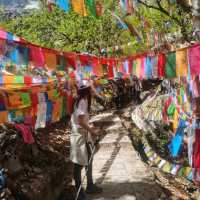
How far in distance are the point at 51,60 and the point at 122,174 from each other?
2.92 m

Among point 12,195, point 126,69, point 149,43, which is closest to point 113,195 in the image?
point 12,195

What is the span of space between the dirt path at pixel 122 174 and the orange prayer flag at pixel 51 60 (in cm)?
219

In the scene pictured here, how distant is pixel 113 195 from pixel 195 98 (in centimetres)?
353

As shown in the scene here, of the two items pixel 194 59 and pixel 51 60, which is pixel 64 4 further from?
pixel 194 59

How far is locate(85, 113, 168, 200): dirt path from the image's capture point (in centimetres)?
794

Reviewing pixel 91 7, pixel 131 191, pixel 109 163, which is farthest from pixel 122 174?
pixel 91 7

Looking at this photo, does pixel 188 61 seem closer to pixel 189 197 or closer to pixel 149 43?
pixel 189 197

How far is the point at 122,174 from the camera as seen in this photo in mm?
9289

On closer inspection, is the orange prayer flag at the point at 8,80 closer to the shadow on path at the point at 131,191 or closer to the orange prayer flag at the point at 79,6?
the shadow on path at the point at 131,191

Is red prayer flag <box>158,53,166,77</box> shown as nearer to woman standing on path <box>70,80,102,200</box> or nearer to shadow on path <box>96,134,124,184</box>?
woman standing on path <box>70,80,102,200</box>

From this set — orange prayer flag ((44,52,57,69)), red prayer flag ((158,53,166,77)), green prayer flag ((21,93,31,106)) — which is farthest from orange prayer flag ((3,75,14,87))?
red prayer flag ((158,53,166,77))

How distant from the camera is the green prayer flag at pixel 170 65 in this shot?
7.78 metres

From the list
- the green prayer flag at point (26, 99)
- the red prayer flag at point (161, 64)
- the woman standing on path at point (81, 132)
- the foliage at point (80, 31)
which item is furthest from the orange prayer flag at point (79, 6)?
the foliage at point (80, 31)

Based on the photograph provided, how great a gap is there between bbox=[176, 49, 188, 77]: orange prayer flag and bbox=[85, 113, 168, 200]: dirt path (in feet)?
6.94
